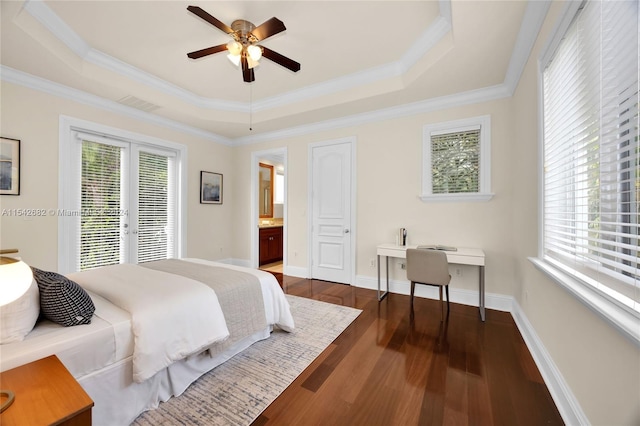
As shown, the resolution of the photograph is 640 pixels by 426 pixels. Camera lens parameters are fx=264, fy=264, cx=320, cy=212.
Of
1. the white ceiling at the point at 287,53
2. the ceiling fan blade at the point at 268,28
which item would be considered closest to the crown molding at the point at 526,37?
the white ceiling at the point at 287,53

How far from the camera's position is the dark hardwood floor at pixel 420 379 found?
5.09ft

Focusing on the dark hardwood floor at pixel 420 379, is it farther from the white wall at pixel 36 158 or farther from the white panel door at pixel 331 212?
the white wall at pixel 36 158

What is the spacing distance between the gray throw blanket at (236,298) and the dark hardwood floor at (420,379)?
0.56 m

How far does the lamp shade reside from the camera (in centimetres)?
87

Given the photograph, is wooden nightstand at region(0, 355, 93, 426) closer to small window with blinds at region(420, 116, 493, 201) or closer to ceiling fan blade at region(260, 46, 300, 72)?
ceiling fan blade at region(260, 46, 300, 72)

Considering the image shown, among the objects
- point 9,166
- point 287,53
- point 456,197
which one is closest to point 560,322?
point 456,197

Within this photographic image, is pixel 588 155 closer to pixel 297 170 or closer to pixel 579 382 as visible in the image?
pixel 579 382

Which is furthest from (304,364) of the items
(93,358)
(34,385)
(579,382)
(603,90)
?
(603,90)

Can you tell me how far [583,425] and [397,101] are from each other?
3.44 m

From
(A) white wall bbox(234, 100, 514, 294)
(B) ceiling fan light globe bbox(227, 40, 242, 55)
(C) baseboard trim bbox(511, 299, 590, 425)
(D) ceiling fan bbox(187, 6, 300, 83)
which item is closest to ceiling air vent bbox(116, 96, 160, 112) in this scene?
(D) ceiling fan bbox(187, 6, 300, 83)

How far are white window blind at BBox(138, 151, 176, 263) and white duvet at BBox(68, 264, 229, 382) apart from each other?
7.16ft

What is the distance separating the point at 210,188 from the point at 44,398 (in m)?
4.47

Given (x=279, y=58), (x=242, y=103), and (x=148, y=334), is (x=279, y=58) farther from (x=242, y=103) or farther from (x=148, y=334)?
(x=148, y=334)

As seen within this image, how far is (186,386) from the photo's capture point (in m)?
1.77
